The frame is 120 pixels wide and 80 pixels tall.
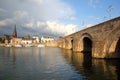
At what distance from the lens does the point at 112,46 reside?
1031 inches

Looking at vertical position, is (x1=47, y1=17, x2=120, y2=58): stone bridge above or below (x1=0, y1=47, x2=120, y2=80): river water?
above

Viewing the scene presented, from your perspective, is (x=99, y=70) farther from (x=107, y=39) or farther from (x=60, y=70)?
(x=107, y=39)

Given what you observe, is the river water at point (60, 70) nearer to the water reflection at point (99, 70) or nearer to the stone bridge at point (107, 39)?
the water reflection at point (99, 70)

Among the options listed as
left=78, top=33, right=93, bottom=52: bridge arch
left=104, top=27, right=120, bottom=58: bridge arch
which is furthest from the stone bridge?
left=78, top=33, right=93, bottom=52: bridge arch

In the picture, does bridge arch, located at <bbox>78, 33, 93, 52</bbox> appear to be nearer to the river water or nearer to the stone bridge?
the stone bridge

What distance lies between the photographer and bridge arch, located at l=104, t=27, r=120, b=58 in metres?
25.2

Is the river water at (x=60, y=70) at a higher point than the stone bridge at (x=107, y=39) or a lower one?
lower

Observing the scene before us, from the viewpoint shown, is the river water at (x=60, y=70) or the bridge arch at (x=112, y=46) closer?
the river water at (x=60, y=70)

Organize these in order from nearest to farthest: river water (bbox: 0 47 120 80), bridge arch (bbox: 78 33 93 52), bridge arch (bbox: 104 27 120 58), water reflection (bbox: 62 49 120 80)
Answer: river water (bbox: 0 47 120 80), water reflection (bbox: 62 49 120 80), bridge arch (bbox: 104 27 120 58), bridge arch (bbox: 78 33 93 52)

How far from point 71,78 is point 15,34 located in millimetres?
179166

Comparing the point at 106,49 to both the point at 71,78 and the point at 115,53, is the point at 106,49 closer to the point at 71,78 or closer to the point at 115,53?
the point at 115,53

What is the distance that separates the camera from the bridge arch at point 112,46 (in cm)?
2515

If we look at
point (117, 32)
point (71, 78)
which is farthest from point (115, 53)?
point (71, 78)

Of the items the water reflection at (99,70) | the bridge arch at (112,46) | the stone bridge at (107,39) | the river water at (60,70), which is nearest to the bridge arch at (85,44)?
the stone bridge at (107,39)
